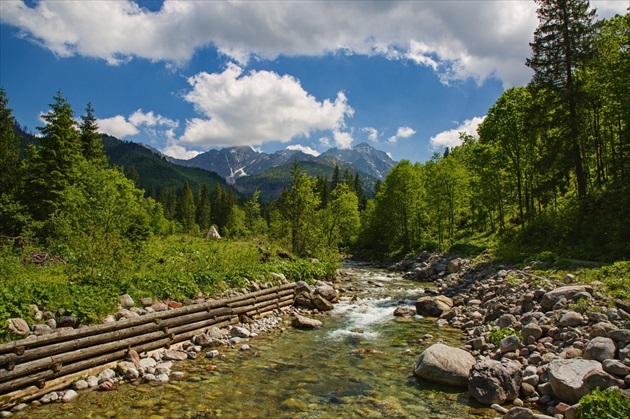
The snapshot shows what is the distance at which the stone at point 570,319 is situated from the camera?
10508 millimetres

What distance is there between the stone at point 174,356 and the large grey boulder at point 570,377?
9591mm

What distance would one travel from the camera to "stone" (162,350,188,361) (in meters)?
10.8

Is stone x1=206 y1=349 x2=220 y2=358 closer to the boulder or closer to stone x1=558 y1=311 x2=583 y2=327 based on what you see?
stone x1=558 y1=311 x2=583 y2=327

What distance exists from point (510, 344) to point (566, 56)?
78.2ft

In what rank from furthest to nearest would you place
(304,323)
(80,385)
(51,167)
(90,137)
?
(90,137) < (51,167) < (304,323) < (80,385)

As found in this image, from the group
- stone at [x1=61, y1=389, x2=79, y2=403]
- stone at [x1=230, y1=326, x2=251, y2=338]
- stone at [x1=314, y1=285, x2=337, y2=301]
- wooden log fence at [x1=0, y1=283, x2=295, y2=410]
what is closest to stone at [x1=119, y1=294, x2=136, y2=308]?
wooden log fence at [x1=0, y1=283, x2=295, y2=410]

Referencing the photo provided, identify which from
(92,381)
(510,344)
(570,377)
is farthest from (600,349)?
(92,381)

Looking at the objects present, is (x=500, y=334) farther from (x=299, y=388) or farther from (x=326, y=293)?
(x=326, y=293)

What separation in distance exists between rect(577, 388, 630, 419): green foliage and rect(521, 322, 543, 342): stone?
435 cm

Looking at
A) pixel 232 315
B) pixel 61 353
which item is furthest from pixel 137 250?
pixel 61 353

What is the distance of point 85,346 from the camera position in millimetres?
9383

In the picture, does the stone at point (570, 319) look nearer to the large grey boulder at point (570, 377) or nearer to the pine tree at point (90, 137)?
the large grey boulder at point (570, 377)

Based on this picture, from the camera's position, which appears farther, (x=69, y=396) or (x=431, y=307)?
(x=431, y=307)

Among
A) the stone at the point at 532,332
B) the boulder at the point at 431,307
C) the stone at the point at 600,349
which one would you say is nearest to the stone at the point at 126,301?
the stone at the point at 532,332
